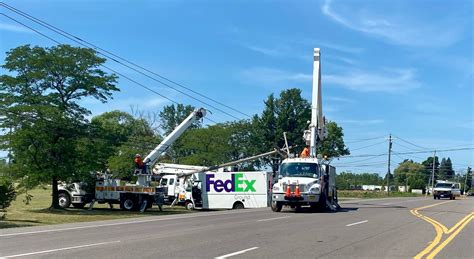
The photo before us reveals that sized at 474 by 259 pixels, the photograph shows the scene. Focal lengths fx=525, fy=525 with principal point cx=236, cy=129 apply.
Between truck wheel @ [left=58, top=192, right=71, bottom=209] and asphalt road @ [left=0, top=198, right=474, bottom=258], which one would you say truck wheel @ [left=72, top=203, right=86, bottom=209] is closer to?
truck wheel @ [left=58, top=192, right=71, bottom=209]

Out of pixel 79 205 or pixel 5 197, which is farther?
pixel 79 205

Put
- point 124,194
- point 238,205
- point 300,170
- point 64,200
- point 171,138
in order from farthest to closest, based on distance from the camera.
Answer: point 171,138 → point 238,205 → point 64,200 → point 124,194 → point 300,170

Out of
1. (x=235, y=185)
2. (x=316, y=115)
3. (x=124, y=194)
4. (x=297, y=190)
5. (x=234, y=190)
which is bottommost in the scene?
(x=124, y=194)

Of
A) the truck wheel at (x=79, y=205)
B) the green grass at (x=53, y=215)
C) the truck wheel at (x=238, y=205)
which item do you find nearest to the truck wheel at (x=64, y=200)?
the truck wheel at (x=79, y=205)

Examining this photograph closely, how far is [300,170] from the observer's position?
86.5 ft

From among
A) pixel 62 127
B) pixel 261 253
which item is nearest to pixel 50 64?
pixel 62 127

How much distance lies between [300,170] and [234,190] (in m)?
11.1

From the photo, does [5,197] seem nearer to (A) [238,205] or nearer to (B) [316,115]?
(A) [238,205]

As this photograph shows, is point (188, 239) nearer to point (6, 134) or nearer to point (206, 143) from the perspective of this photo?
point (6, 134)

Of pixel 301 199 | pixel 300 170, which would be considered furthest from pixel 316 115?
pixel 301 199

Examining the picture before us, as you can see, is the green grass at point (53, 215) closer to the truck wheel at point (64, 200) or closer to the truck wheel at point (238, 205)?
the truck wheel at point (64, 200)

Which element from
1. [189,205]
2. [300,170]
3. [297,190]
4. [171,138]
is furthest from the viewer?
[171,138]

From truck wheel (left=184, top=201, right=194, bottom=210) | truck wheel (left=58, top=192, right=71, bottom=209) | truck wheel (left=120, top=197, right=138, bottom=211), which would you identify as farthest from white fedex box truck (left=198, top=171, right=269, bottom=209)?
truck wheel (left=58, top=192, right=71, bottom=209)

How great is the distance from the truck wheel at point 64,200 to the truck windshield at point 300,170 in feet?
52.8
